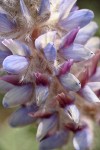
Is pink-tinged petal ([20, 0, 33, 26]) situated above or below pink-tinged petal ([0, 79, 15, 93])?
above

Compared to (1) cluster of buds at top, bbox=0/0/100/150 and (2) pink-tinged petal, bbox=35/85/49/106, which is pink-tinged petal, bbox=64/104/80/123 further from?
(2) pink-tinged petal, bbox=35/85/49/106

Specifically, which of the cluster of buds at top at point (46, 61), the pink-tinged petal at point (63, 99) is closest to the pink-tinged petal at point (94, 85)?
the cluster of buds at top at point (46, 61)

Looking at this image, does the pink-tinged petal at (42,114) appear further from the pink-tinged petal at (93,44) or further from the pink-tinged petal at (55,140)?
the pink-tinged petal at (93,44)

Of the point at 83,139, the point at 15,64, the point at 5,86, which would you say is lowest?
the point at 83,139

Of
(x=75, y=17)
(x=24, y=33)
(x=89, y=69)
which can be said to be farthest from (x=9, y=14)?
(x=89, y=69)

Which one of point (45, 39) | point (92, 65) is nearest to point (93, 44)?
point (92, 65)

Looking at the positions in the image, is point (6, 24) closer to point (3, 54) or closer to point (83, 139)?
point (3, 54)

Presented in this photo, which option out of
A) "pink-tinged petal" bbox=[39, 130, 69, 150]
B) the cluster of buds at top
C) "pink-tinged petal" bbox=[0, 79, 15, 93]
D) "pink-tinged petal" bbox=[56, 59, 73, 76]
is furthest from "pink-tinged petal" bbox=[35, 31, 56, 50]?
"pink-tinged petal" bbox=[39, 130, 69, 150]
